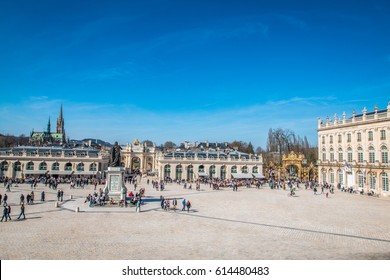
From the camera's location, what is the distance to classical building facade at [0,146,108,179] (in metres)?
53.8

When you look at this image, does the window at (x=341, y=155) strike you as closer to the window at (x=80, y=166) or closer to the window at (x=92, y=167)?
the window at (x=92, y=167)

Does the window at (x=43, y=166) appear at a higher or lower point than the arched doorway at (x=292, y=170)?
A: higher

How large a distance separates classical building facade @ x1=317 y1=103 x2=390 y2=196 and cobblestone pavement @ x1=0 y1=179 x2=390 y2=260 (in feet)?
59.1

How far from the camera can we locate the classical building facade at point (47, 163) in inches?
2119

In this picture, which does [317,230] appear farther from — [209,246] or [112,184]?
[112,184]

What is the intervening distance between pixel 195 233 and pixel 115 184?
44.3 ft

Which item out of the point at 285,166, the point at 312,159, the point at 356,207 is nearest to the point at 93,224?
the point at 356,207

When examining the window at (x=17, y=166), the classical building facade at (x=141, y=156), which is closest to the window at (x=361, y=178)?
the classical building facade at (x=141, y=156)

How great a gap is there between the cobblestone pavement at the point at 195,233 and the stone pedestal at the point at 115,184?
8.46 ft

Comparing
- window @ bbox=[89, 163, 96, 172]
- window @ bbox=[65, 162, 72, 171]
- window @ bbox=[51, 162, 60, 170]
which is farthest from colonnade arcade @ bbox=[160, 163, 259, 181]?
window @ bbox=[51, 162, 60, 170]

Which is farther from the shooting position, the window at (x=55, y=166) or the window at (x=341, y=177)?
the window at (x=55, y=166)

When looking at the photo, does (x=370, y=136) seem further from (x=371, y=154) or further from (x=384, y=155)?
(x=384, y=155)

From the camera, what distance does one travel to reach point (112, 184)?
92.4 feet

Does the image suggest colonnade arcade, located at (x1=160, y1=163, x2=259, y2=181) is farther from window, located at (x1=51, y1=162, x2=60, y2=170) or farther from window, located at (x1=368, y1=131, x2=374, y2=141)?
window, located at (x1=368, y1=131, x2=374, y2=141)
